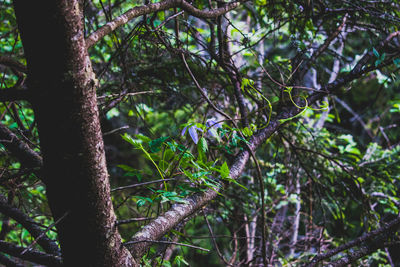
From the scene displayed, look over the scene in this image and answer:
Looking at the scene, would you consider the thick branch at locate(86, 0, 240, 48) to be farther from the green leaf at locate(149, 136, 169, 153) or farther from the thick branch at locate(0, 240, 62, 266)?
the thick branch at locate(0, 240, 62, 266)

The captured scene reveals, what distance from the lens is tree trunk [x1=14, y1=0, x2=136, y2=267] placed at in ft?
2.17

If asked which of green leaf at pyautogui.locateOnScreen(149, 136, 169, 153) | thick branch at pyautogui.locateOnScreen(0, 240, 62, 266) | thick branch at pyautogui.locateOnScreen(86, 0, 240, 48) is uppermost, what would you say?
thick branch at pyautogui.locateOnScreen(86, 0, 240, 48)

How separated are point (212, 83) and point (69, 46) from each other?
1.81m

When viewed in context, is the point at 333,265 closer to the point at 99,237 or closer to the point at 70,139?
the point at 99,237

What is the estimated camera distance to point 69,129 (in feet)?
2.37

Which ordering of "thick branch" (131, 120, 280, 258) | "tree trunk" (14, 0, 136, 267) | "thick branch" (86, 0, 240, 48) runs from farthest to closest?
"thick branch" (131, 120, 280, 258) < "thick branch" (86, 0, 240, 48) < "tree trunk" (14, 0, 136, 267)

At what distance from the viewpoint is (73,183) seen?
29.8 inches

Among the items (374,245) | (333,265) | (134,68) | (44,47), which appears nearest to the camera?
(44,47)

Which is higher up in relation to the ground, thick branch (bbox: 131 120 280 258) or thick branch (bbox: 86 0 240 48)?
thick branch (bbox: 86 0 240 48)

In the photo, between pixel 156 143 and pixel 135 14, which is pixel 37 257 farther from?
pixel 135 14

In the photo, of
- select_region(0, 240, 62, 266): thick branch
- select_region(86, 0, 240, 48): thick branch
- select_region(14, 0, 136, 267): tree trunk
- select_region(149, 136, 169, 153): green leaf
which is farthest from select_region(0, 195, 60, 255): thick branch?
select_region(86, 0, 240, 48): thick branch

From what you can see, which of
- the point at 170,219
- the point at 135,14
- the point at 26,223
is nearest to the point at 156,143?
the point at 170,219

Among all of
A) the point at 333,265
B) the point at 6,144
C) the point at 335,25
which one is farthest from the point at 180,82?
the point at 333,265

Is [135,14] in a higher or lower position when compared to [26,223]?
higher
